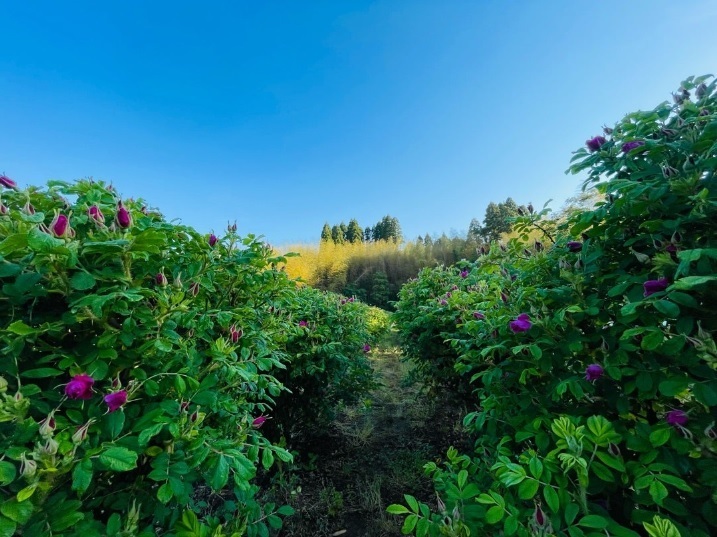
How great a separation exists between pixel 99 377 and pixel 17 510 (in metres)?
0.29

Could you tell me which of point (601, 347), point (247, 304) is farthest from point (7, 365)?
point (601, 347)

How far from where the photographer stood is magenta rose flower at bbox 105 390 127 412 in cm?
80

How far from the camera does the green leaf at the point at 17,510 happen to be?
656 millimetres

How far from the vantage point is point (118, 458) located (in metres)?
0.75

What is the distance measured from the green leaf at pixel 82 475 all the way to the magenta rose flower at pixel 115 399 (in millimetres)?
120

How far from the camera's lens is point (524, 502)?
98 cm

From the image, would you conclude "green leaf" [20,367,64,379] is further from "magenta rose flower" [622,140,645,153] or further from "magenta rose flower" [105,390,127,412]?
"magenta rose flower" [622,140,645,153]

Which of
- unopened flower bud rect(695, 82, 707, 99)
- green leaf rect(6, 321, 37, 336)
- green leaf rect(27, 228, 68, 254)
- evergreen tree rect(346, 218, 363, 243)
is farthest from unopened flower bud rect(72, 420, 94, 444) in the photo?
evergreen tree rect(346, 218, 363, 243)

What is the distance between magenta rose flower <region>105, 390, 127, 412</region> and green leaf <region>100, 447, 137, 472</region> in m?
0.10

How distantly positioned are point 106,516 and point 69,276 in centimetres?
76

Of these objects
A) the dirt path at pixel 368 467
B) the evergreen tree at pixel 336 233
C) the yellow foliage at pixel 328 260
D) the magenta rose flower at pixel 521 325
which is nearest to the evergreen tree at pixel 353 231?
the evergreen tree at pixel 336 233

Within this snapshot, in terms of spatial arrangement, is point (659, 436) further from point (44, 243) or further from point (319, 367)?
point (319, 367)

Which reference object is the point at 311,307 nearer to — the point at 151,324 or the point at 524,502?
the point at 151,324

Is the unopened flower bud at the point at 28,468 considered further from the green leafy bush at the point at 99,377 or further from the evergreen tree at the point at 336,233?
the evergreen tree at the point at 336,233
